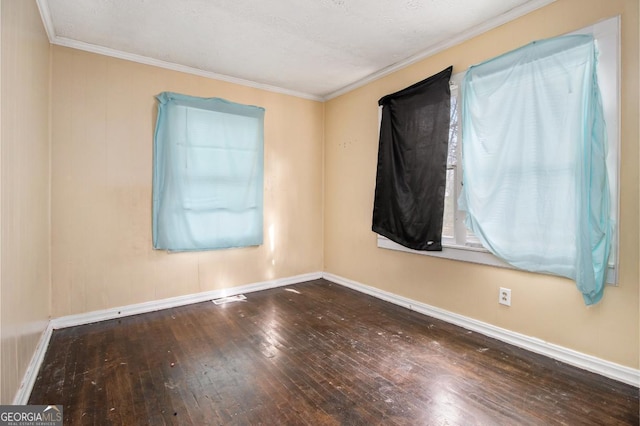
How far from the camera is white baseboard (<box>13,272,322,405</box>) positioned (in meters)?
1.88

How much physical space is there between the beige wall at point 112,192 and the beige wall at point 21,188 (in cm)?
25

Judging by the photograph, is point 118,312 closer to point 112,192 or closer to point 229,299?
point 229,299

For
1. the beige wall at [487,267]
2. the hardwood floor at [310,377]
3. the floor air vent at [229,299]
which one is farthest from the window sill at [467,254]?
the floor air vent at [229,299]

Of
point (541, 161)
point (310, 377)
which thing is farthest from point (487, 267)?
point (310, 377)

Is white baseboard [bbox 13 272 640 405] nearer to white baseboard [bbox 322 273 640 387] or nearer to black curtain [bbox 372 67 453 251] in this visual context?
white baseboard [bbox 322 273 640 387]

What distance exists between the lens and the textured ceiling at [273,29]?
7.75 feet

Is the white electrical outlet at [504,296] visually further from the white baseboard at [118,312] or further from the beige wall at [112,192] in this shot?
the beige wall at [112,192]

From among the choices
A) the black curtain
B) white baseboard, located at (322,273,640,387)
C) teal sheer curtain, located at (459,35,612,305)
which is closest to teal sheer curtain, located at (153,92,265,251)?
the black curtain

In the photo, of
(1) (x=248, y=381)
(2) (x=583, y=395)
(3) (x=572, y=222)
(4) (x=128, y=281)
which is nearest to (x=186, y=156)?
(4) (x=128, y=281)

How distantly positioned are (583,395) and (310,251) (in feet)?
10.5

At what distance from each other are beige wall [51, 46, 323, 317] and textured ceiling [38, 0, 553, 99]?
0.78ft

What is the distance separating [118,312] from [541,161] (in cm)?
397

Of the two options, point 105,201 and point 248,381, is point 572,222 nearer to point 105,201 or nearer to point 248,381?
point 248,381

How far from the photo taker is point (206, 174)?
3.52m
